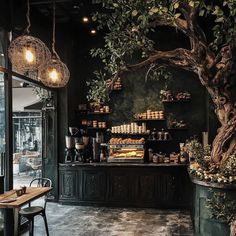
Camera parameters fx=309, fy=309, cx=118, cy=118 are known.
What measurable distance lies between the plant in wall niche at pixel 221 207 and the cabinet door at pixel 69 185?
346cm

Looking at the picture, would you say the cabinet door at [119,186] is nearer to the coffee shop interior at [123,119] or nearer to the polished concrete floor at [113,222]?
the coffee shop interior at [123,119]

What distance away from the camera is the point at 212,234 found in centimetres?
447

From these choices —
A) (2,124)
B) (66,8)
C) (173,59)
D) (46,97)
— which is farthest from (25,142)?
(173,59)

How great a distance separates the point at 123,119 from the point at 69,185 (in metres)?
2.06

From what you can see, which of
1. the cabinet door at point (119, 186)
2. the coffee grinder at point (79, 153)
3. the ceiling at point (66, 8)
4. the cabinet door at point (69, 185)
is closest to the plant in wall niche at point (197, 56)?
the ceiling at point (66, 8)

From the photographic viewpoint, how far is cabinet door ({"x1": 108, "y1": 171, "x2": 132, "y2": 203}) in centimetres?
686

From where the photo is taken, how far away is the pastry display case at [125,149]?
23.2ft

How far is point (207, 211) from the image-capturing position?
4.53m

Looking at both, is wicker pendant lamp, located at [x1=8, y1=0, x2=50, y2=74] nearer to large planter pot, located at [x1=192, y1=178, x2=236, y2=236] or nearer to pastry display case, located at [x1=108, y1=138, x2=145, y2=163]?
large planter pot, located at [x1=192, y1=178, x2=236, y2=236]

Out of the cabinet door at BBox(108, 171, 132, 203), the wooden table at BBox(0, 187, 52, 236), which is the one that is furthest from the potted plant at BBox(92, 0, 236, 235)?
the cabinet door at BBox(108, 171, 132, 203)

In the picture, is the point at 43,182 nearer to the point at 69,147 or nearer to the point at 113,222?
the point at 69,147

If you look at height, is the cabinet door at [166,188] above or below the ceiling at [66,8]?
below

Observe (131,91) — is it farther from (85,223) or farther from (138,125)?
(85,223)

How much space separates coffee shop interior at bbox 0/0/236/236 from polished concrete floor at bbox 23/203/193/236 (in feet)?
0.07
